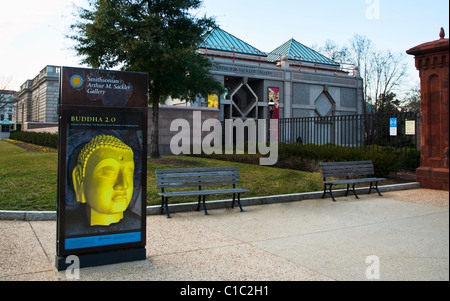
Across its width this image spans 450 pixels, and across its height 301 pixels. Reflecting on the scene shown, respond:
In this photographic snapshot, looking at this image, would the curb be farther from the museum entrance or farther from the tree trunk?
the museum entrance

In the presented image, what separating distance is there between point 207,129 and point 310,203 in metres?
14.7

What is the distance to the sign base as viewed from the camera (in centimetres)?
502

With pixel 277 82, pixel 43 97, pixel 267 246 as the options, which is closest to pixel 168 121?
pixel 267 246

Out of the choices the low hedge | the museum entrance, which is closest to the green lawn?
the low hedge

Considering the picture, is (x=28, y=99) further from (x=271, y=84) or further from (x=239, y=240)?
(x=239, y=240)

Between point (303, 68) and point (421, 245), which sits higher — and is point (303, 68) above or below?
above

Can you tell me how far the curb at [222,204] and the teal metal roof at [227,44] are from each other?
1264 inches

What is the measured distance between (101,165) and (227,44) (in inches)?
1607

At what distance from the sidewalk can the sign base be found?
95 millimetres
